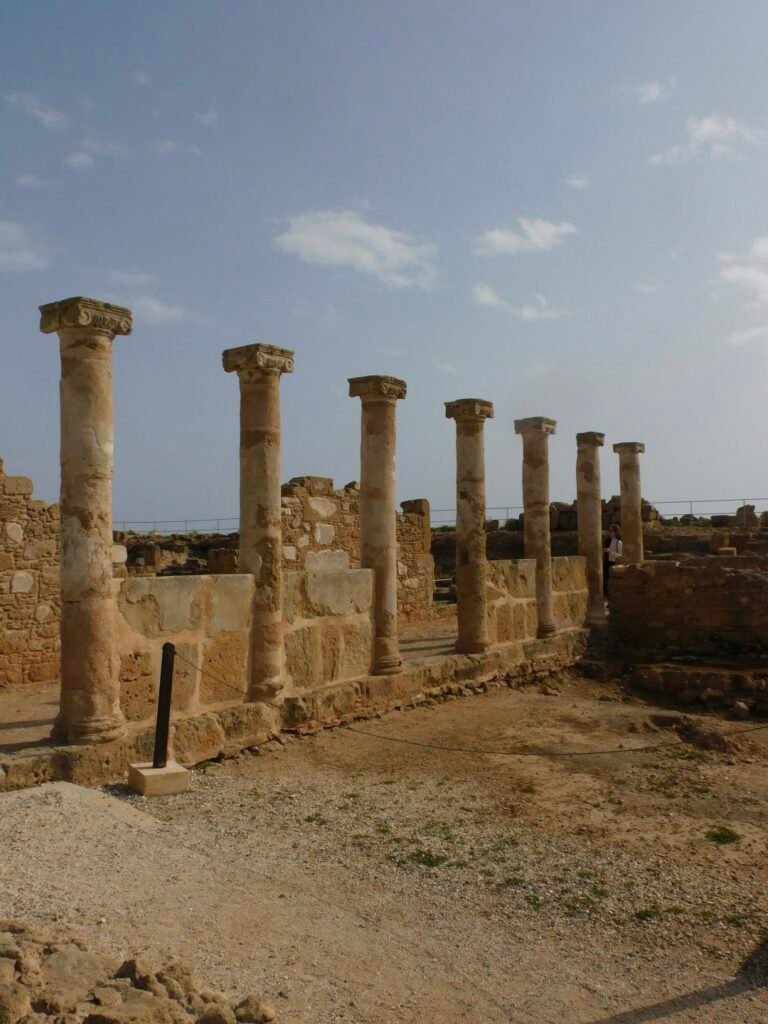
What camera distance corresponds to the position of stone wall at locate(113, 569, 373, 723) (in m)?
7.49

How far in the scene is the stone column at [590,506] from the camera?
1532 centimetres

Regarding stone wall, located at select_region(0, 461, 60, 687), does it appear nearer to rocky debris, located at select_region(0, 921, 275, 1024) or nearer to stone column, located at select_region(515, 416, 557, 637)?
stone column, located at select_region(515, 416, 557, 637)

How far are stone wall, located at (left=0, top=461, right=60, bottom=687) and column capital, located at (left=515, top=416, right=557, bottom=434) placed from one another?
269 inches

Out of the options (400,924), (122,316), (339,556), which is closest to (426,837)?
(400,924)

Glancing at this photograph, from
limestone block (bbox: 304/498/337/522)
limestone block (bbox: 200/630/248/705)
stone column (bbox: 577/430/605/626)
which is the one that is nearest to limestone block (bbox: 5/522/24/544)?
limestone block (bbox: 200/630/248/705)

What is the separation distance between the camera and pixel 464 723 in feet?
31.6

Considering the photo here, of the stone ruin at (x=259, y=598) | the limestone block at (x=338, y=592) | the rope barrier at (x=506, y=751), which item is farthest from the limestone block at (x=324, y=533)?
the rope barrier at (x=506, y=751)

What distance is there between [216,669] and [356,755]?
1.47 meters

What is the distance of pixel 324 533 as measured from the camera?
52.6 feet

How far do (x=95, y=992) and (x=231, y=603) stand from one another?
A: 17.0 feet

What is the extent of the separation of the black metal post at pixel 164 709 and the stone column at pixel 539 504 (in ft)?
24.4

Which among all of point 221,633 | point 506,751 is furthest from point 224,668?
point 506,751

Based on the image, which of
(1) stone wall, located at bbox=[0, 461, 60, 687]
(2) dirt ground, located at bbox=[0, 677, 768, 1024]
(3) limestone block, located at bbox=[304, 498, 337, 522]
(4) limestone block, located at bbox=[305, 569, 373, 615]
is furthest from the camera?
(3) limestone block, located at bbox=[304, 498, 337, 522]

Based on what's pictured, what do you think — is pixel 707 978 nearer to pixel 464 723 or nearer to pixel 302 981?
pixel 302 981
